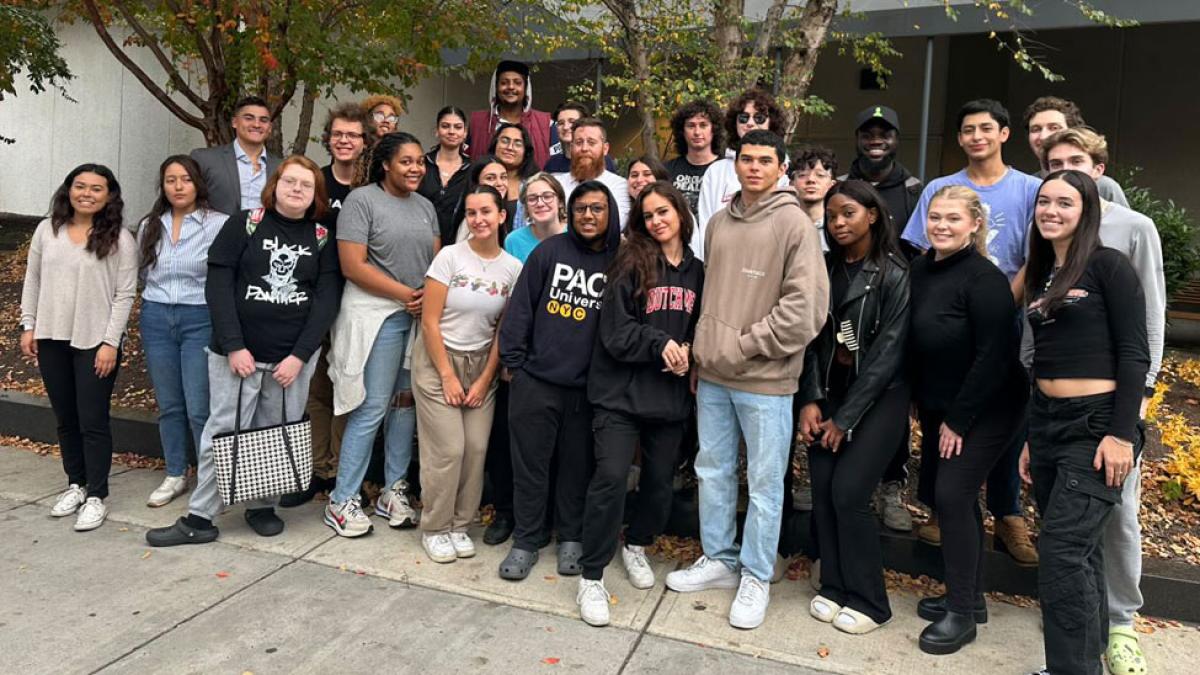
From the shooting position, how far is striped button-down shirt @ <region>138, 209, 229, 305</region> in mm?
4730

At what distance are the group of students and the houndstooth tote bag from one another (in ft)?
0.35

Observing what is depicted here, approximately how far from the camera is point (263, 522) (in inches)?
187

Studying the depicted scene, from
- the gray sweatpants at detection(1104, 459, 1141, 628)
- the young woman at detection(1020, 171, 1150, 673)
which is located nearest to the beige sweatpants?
the young woman at detection(1020, 171, 1150, 673)

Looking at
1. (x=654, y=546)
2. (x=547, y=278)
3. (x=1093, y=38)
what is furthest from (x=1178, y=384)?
(x=1093, y=38)

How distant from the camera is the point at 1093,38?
1316 centimetres

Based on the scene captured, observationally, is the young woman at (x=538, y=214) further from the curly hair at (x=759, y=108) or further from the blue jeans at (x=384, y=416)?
the curly hair at (x=759, y=108)

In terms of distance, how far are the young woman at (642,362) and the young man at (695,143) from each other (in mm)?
958

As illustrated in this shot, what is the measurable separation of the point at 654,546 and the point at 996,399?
1910 millimetres

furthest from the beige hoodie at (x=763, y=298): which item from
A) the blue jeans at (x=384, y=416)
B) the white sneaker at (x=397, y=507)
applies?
the white sneaker at (x=397, y=507)

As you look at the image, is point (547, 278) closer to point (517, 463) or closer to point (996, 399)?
point (517, 463)

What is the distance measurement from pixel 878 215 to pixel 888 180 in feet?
2.78

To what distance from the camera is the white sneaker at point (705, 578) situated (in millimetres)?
4141

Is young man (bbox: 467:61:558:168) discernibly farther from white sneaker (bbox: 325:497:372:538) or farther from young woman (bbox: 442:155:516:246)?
white sneaker (bbox: 325:497:372:538)

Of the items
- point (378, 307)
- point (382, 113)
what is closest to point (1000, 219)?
point (378, 307)
